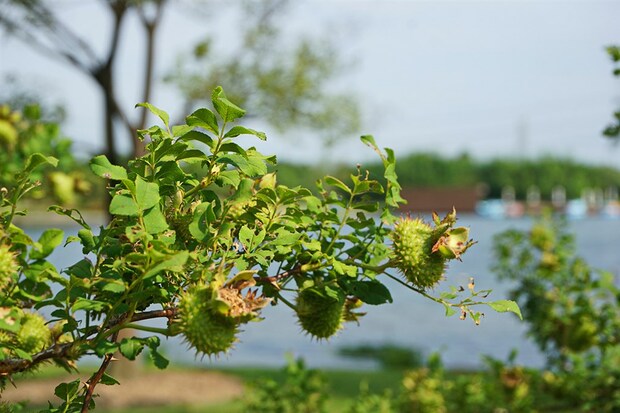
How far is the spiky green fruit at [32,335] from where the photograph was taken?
1.25m

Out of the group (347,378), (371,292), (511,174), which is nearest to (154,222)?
(371,292)

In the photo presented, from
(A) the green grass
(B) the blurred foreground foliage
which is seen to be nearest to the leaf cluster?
(B) the blurred foreground foliage

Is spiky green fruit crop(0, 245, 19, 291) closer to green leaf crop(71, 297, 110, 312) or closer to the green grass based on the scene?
green leaf crop(71, 297, 110, 312)

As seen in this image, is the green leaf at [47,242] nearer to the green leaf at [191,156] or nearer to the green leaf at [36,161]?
the green leaf at [36,161]

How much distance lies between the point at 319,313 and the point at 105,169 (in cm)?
42

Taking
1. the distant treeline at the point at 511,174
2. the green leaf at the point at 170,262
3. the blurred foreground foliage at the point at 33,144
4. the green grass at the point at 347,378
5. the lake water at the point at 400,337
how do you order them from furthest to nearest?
the distant treeline at the point at 511,174, the lake water at the point at 400,337, the green grass at the point at 347,378, the blurred foreground foliage at the point at 33,144, the green leaf at the point at 170,262

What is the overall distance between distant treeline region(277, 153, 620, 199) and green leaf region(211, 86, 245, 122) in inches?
1346

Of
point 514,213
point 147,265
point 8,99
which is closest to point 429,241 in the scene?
point 147,265

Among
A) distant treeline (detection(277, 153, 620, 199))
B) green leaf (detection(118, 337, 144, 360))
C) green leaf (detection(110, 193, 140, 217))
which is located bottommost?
green leaf (detection(118, 337, 144, 360))

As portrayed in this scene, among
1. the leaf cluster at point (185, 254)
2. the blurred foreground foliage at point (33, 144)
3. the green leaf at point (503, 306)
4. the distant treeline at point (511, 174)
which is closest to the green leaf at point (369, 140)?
the leaf cluster at point (185, 254)

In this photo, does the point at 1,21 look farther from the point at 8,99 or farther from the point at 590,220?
the point at 590,220

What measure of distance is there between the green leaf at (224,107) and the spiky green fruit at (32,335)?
465 mm

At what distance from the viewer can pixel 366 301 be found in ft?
4.06

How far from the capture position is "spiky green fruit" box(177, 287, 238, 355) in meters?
1.03
